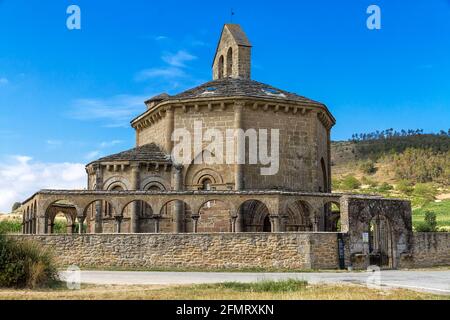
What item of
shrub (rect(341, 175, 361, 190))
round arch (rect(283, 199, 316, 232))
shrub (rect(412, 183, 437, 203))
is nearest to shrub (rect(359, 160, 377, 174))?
shrub (rect(341, 175, 361, 190))

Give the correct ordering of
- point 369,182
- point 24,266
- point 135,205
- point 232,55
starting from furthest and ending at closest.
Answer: point 369,182
point 232,55
point 135,205
point 24,266

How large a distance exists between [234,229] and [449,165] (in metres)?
68.1

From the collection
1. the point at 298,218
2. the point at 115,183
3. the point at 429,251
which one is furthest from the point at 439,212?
the point at 115,183

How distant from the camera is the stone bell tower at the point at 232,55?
120ft

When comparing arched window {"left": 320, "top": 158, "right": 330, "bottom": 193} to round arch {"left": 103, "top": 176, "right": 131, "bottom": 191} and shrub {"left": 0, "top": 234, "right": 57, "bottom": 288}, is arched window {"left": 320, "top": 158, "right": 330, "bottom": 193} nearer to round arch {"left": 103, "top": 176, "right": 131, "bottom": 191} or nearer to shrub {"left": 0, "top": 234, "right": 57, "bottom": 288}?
round arch {"left": 103, "top": 176, "right": 131, "bottom": 191}

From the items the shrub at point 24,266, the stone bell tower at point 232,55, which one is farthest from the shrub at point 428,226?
the shrub at point 24,266

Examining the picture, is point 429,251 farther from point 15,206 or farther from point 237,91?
point 15,206

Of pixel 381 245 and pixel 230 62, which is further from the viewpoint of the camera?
pixel 230 62

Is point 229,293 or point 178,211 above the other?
point 178,211

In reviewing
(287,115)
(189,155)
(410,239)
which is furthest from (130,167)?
(410,239)

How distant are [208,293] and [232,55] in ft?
86.6

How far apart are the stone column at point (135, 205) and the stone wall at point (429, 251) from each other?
13726 millimetres

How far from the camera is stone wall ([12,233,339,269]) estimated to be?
894 inches

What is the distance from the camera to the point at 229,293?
13.0 meters
